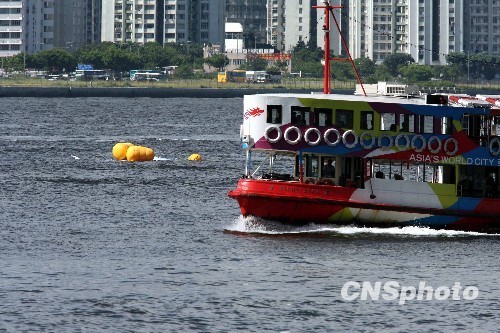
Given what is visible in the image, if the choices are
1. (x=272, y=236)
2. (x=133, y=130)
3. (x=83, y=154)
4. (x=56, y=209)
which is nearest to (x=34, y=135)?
(x=133, y=130)

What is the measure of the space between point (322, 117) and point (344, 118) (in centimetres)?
82

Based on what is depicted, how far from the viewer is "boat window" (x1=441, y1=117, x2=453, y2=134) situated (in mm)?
50344

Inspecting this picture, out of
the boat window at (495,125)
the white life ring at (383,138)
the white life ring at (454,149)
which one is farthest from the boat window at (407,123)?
the boat window at (495,125)

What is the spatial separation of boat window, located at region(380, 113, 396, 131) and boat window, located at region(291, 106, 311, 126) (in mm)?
2827

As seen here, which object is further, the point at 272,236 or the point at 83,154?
the point at 83,154

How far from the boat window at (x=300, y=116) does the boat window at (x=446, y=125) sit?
208 inches

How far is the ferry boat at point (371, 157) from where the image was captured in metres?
49.2

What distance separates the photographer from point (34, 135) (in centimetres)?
11975

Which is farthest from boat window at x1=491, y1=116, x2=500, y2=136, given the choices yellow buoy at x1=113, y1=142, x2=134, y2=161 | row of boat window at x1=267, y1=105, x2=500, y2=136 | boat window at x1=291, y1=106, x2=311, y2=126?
yellow buoy at x1=113, y1=142, x2=134, y2=161

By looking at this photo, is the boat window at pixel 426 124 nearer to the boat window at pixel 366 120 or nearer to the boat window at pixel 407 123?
the boat window at pixel 407 123

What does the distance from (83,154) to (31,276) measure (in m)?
52.3

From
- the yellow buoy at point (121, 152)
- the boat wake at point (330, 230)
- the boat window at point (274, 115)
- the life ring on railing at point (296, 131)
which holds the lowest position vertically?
the boat wake at point (330, 230)

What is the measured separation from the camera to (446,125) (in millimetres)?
50438

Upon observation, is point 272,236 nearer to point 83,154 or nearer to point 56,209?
point 56,209
